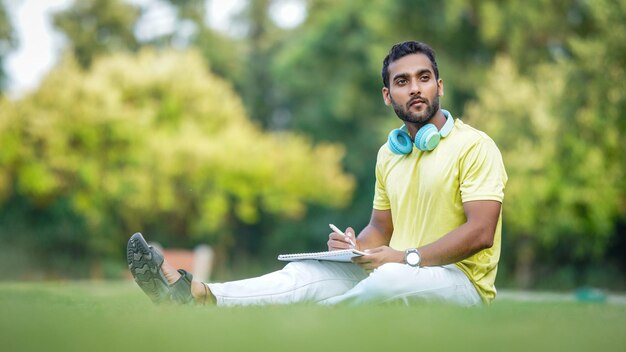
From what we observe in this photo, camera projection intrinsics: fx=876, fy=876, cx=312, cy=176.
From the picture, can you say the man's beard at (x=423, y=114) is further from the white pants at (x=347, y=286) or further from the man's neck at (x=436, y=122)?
the white pants at (x=347, y=286)

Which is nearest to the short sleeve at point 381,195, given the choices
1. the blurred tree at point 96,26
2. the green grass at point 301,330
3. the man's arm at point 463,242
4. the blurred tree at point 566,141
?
the man's arm at point 463,242

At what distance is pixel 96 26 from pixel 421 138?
28790mm

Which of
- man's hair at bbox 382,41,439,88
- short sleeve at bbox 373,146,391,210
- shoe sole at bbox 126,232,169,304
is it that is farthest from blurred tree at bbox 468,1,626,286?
shoe sole at bbox 126,232,169,304

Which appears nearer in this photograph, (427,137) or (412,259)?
(412,259)

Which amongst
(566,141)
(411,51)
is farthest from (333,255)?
(566,141)

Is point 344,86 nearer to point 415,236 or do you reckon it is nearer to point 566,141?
point 566,141

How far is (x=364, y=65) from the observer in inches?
1096

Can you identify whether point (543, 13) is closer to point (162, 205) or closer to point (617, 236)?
point (617, 236)

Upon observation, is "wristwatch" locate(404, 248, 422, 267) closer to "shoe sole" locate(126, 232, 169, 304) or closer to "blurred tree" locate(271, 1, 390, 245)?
"shoe sole" locate(126, 232, 169, 304)

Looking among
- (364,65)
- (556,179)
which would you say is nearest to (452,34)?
(364,65)

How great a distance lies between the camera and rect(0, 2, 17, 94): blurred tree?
2516cm

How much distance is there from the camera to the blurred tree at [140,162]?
74.5 feet

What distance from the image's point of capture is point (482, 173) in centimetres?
446

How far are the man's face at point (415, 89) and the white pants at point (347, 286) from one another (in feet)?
2.87
